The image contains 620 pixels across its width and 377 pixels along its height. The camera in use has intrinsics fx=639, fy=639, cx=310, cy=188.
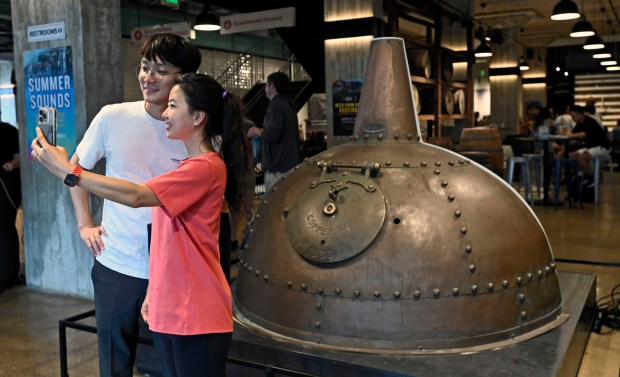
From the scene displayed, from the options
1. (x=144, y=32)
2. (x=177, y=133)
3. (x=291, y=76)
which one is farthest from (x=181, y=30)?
(x=177, y=133)

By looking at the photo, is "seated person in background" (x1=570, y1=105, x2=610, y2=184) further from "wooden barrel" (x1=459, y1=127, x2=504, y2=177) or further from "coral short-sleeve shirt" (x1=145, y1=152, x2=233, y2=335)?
"coral short-sleeve shirt" (x1=145, y1=152, x2=233, y2=335)

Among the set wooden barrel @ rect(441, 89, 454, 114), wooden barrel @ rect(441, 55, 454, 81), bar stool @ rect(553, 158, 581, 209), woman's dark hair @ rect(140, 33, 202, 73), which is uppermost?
wooden barrel @ rect(441, 55, 454, 81)

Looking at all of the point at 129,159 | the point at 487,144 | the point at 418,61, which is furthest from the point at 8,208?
the point at 418,61

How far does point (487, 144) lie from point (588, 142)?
106 inches

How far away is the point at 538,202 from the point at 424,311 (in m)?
8.46

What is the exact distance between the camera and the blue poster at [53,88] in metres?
5.07

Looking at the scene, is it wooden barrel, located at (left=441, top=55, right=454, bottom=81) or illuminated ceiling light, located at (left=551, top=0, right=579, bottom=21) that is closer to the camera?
illuminated ceiling light, located at (left=551, top=0, right=579, bottom=21)

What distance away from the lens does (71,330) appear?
4523 millimetres

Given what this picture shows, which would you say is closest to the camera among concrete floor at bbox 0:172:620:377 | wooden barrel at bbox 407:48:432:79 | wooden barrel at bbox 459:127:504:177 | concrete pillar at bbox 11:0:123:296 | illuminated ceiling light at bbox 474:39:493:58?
concrete floor at bbox 0:172:620:377

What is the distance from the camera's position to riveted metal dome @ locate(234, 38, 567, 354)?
2.90 meters

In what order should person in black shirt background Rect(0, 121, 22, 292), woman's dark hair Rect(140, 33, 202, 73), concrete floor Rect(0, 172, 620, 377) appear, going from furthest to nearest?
1. person in black shirt background Rect(0, 121, 22, 292)
2. concrete floor Rect(0, 172, 620, 377)
3. woman's dark hair Rect(140, 33, 202, 73)

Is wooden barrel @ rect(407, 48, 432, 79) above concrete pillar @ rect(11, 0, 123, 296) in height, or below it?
above

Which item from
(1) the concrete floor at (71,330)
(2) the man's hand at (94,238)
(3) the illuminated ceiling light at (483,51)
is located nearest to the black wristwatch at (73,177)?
(2) the man's hand at (94,238)

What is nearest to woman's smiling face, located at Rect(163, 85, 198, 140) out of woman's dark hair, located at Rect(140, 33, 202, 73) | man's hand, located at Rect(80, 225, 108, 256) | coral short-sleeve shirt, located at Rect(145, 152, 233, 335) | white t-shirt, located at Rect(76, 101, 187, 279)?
coral short-sleeve shirt, located at Rect(145, 152, 233, 335)
